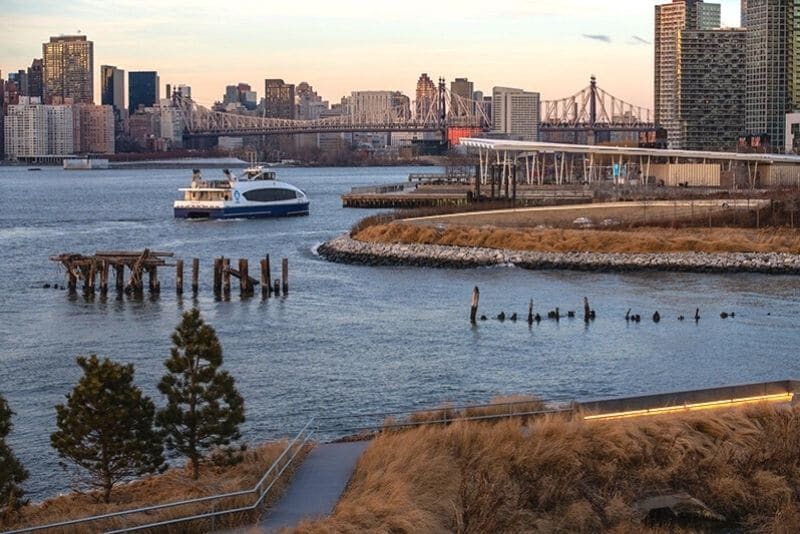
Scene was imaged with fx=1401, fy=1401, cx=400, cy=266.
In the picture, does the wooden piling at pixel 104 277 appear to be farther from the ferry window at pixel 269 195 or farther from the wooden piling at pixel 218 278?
the ferry window at pixel 269 195

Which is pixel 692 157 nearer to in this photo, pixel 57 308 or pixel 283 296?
pixel 283 296

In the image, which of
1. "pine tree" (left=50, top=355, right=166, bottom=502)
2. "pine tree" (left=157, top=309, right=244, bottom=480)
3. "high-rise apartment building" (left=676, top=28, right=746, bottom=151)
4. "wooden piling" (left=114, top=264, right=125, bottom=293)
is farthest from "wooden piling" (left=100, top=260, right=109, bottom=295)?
"high-rise apartment building" (left=676, top=28, right=746, bottom=151)

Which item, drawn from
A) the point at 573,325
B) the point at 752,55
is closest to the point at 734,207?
the point at 573,325

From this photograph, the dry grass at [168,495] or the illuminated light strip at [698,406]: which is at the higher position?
the illuminated light strip at [698,406]

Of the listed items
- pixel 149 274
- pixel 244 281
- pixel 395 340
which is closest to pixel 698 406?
pixel 395 340

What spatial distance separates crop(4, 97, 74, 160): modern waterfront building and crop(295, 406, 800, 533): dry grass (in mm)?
175072

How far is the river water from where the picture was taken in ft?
56.8

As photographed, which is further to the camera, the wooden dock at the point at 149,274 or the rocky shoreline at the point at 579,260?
the rocky shoreline at the point at 579,260

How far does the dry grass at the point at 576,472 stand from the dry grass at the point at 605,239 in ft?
71.9

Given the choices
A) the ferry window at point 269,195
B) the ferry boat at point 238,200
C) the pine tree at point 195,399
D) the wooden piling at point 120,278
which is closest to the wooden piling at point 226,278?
the wooden piling at point 120,278

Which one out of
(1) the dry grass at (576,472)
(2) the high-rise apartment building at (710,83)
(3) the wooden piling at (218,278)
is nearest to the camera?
(1) the dry grass at (576,472)

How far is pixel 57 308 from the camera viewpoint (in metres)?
26.6

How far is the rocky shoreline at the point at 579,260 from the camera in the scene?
3234 centimetres

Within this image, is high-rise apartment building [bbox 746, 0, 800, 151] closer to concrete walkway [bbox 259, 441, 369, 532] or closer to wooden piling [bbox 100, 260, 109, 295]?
wooden piling [bbox 100, 260, 109, 295]
